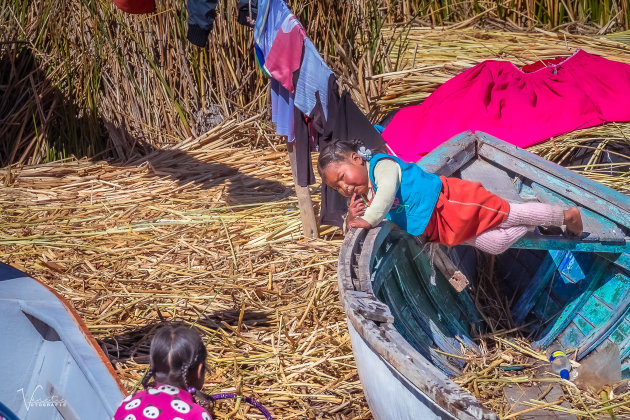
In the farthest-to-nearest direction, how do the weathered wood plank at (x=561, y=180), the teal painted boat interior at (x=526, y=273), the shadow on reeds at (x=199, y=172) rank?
the shadow on reeds at (x=199, y=172)
the weathered wood plank at (x=561, y=180)
the teal painted boat interior at (x=526, y=273)

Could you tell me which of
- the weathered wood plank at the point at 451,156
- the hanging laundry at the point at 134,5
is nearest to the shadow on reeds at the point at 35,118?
the hanging laundry at the point at 134,5

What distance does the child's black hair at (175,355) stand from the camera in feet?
7.43

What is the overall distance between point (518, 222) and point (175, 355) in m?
1.86

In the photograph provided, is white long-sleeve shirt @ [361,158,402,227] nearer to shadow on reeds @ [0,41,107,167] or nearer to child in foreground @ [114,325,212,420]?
child in foreground @ [114,325,212,420]

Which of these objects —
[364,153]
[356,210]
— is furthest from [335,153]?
[356,210]

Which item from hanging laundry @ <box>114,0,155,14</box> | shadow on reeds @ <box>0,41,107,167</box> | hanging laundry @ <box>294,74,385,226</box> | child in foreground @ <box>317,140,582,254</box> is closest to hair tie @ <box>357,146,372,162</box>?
child in foreground @ <box>317,140,582,254</box>

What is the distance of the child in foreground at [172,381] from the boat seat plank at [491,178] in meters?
2.28

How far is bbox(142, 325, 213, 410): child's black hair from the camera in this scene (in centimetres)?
227

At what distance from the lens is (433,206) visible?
3443 millimetres

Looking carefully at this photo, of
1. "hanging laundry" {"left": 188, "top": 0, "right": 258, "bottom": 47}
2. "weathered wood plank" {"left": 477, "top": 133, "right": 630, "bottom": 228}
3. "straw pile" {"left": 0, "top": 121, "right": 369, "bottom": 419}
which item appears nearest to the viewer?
"weathered wood plank" {"left": 477, "top": 133, "right": 630, "bottom": 228}

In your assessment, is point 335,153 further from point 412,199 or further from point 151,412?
point 151,412

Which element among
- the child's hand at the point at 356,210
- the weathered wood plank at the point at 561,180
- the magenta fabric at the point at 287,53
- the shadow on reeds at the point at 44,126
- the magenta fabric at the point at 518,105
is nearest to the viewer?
the child's hand at the point at 356,210

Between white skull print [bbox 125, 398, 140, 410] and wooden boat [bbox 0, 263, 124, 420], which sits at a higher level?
white skull print [bbox 125, 398, 140, 410]

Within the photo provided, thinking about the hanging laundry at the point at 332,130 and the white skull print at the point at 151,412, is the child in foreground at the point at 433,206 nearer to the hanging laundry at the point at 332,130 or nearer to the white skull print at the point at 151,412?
the hanging laundry at the point at 332,130
